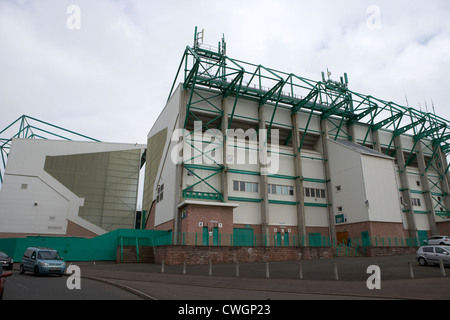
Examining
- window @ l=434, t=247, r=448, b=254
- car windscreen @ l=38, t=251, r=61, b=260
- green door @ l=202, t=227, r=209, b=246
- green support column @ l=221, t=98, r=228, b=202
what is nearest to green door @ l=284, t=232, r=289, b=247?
green support column @ l=221, t=98, r=228, b=202

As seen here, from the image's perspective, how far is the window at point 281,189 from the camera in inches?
1511

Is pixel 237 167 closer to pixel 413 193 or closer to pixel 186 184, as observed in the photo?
pixel 186 184

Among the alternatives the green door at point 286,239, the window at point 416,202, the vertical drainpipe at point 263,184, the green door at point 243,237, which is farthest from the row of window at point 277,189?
the window at point 416,202

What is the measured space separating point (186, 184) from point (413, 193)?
35.0 metres

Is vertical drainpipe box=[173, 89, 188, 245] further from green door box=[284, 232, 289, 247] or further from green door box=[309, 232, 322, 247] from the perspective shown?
green door box=[309, 232, 322, 247]

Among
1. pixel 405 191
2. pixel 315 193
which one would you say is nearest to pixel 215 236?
pixel 315 193

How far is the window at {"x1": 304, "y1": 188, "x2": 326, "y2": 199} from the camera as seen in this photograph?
132 ft

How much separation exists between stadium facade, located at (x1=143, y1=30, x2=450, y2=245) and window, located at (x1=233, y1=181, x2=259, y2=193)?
12 centimetres

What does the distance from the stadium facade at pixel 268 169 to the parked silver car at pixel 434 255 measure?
13.8 m

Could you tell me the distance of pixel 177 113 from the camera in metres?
37.2

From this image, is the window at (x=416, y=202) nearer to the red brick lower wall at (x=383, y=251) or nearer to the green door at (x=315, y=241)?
the red brick lower wall at (x=383, y=251)

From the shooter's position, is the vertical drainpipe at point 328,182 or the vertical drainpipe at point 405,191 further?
the vertical drainpipe at point 405,191

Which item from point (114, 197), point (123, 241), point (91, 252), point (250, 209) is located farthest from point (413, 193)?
point (114, 197)

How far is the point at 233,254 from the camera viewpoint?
2703cm
